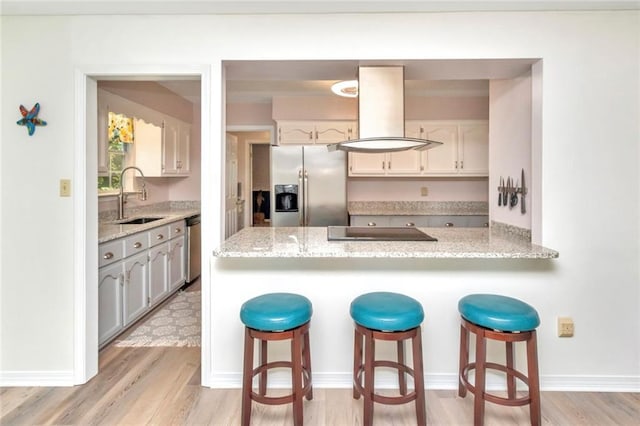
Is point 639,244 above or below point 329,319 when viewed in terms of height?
above

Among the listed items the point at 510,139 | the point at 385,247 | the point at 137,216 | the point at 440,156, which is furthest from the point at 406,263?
the point at 137,216

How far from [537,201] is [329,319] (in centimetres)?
148

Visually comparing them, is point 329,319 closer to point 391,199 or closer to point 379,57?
point 379,57

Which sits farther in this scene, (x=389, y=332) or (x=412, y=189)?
(x=412, y=189)

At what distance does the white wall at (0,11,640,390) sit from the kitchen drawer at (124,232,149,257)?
2.29ft

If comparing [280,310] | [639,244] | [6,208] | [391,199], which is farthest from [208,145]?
[391,199]

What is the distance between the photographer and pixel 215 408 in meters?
1.90

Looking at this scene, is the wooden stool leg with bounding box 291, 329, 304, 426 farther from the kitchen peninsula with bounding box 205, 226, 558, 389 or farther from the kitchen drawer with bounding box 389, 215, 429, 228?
the kitchen drawer with bounding box 389, 215, 429, 228

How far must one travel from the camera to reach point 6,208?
2.09 meters

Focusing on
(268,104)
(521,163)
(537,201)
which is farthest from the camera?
(268,104)

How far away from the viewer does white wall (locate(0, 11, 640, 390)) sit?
2.03m

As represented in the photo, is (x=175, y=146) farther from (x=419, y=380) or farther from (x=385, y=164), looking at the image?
(x=419, y=380)

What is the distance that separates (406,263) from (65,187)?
2.14 m

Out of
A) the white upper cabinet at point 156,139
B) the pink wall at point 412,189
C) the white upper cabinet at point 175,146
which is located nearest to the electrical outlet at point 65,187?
the white upper cabinet at point 156,139
